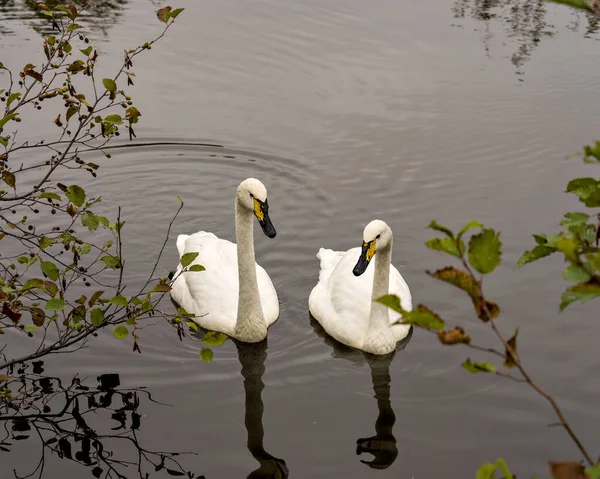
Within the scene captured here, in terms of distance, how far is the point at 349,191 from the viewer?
38.2 ft

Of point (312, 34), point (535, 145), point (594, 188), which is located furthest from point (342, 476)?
point (312, 34)

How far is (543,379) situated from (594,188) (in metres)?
5.17

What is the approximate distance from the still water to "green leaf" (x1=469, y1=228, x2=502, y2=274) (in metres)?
4.60

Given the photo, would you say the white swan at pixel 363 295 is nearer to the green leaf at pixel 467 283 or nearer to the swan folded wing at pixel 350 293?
the swan folded wing at pixel 350 293

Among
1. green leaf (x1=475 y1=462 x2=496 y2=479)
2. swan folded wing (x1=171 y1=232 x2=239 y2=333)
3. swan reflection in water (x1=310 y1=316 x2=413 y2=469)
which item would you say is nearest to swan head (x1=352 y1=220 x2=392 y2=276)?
swan reflection in water (x1=310 y1=316 x2=413 y2=469)

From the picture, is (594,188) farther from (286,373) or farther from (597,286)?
(286,373)

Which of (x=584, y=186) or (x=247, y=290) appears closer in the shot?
(x=584, y=186)

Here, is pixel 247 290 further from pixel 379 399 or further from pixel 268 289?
pixel 379 399

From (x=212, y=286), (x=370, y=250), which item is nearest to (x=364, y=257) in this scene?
(x=370, y=250)

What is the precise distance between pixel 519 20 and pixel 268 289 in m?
10.1

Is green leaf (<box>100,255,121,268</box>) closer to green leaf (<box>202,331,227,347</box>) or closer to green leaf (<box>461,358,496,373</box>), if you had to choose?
green leaf (<box>202,331,227,347</box>)

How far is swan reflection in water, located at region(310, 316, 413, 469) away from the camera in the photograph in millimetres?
7242

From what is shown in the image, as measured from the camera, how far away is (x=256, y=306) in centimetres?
884

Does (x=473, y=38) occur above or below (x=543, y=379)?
above
